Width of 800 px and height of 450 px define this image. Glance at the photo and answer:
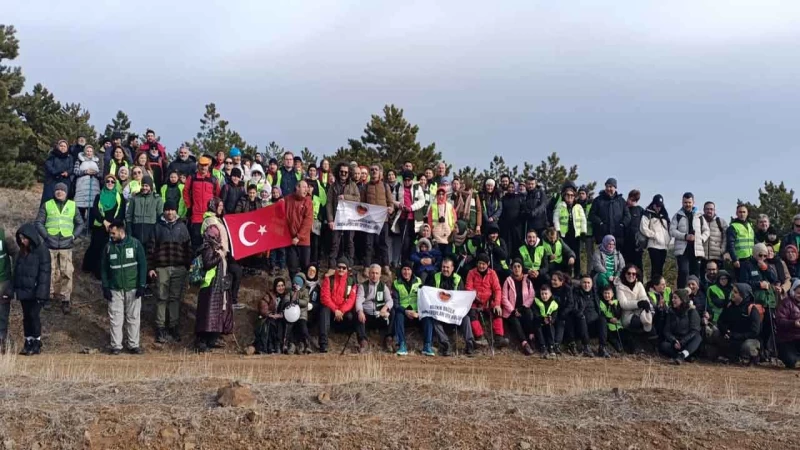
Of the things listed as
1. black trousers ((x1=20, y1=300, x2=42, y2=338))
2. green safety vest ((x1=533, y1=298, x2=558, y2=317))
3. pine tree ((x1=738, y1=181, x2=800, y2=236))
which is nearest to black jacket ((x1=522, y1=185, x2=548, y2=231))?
green safety vest ((x1=533, y1=298, x2=558, y2=317))

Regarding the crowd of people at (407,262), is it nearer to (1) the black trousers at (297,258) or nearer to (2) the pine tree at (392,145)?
(1) the black trousers at (297,258)

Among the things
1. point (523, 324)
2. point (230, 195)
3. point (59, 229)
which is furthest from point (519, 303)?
point (59, 229)

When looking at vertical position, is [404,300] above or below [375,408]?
above

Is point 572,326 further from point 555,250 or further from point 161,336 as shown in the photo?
point 161,336

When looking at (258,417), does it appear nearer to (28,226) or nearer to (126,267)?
(126,267)

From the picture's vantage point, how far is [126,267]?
490 inches

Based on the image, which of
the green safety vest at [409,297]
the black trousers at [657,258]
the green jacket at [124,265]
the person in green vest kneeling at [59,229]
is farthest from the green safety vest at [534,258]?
the person in green vest kneeling at [59,229]

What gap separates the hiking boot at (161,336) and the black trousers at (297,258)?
2555mm

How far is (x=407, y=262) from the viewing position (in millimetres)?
14359

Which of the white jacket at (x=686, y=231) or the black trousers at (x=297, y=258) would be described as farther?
the white jacket at (x=686, y=231)

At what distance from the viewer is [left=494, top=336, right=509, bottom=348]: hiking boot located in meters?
13.6

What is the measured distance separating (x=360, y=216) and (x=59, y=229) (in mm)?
5586

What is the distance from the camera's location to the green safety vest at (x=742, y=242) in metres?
14.8

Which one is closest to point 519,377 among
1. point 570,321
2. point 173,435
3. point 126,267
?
point 570,321
